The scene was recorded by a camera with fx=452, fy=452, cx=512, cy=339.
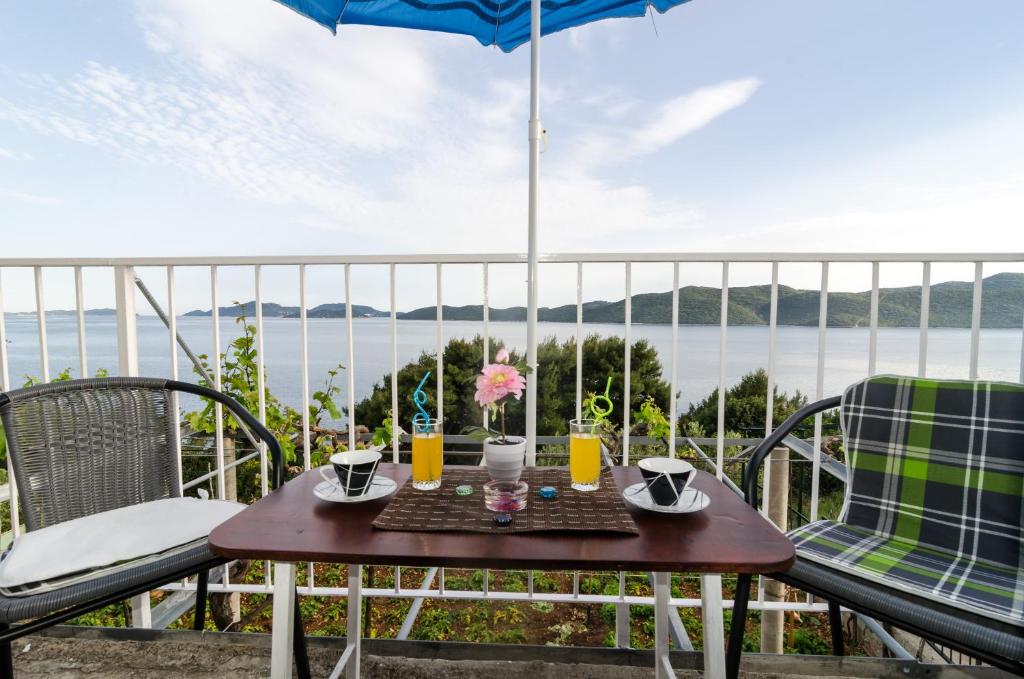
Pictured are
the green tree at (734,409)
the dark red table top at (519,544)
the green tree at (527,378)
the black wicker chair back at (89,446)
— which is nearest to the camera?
the dark red table top at (519,544)

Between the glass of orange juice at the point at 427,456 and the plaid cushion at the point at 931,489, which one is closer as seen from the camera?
the glass of orange juice at the point at 427,456

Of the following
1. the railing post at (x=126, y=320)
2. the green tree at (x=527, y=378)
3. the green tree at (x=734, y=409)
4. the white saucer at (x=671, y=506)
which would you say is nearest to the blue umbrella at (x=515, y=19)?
the green tree at (x=527, y=378)

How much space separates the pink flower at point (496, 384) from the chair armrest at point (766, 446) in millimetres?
731

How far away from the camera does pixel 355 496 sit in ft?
3.19

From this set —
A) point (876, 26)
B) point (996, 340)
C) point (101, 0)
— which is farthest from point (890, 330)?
point (101, 0)

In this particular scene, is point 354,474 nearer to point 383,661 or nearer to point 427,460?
point 427,460

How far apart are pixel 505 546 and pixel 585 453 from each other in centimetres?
36

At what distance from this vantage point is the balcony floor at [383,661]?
1479mm

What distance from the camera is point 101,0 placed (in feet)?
19.7

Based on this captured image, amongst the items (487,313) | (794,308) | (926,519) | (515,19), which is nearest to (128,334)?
(487,313)

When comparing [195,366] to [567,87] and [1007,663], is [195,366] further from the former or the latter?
[567,87]

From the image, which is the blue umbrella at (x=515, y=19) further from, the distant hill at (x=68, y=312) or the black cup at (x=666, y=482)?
the distant hill at (x=68, y=312)

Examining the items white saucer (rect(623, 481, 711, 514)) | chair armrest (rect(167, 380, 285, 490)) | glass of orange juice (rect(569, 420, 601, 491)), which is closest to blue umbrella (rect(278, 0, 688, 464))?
glass of orange juice (rect(569, 420, 601, 491))

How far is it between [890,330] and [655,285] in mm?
891
